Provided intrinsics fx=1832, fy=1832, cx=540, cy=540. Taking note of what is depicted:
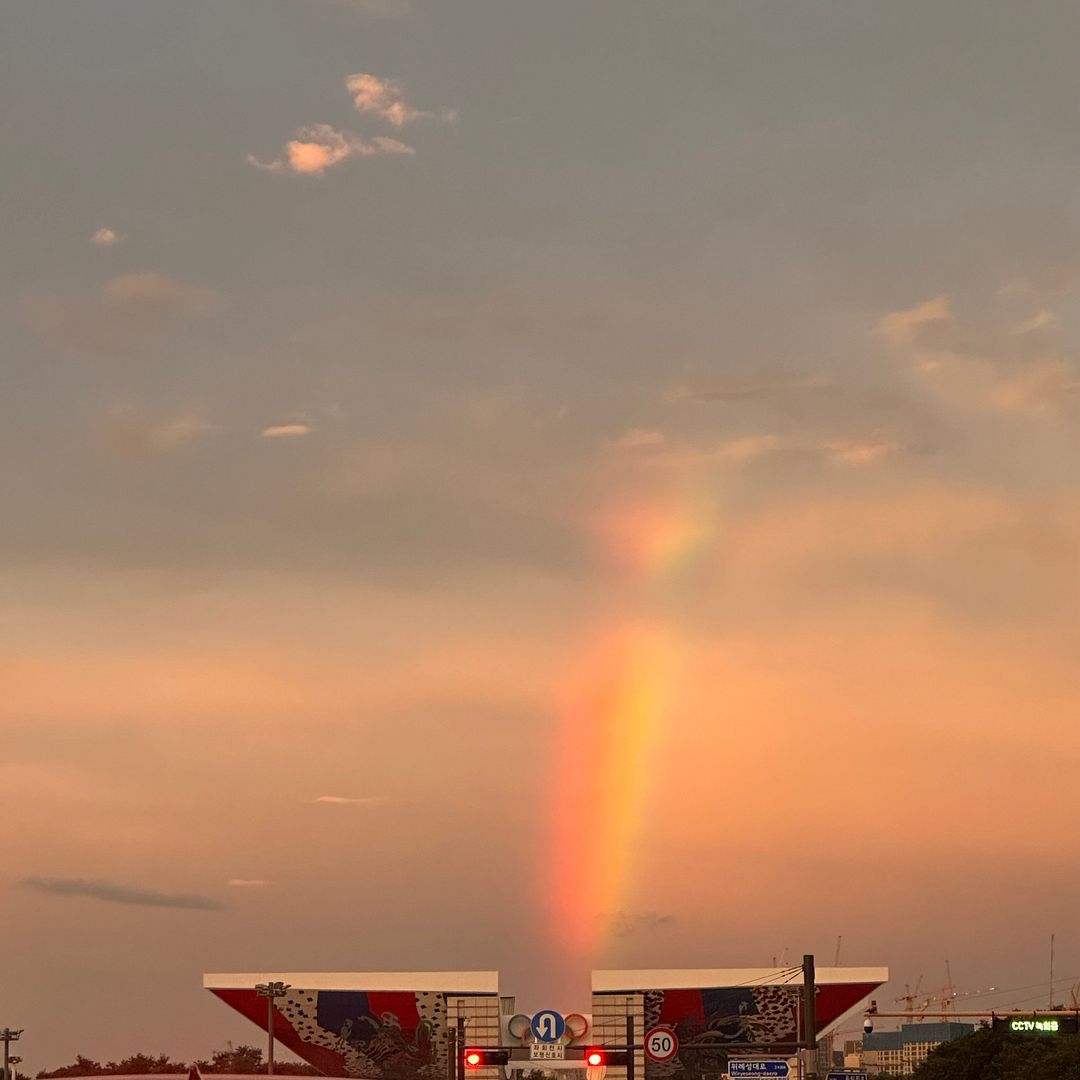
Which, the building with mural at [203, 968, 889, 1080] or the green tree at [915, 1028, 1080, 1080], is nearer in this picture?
the green tree at [915, 1028, 1080, 1080]

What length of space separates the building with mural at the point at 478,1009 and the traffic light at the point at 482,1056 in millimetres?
104201

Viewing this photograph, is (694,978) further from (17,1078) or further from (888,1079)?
(17,1078)

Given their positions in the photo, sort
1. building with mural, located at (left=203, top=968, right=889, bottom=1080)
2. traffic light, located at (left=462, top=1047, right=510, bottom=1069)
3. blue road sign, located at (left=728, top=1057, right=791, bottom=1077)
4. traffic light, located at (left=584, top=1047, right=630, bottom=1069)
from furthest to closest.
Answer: building with mural, located at (left=203, top=968, right=889, bottom=1080) < traffic light, located at (left=462, top=1047, right=510, bottom=1069) < traffic light, located at (left=584, top=1047, right=630, bottom=1069) < blue road sign, located at (left=728, top=1057, right=791, bottom=1077)

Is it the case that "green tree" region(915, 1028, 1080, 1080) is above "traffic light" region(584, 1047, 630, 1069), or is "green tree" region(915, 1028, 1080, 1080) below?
below

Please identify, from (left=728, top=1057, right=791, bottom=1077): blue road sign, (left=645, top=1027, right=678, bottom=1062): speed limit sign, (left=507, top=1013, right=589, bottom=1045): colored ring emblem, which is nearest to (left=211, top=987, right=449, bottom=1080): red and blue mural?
(left=507, top=1013, right=589, bottom=1045): colored ring emblem

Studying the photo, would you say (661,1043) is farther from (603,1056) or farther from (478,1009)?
(478,1009)

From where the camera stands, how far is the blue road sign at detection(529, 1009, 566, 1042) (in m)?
77.2

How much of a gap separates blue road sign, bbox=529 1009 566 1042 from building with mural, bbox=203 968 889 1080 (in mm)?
97341

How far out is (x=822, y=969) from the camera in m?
171

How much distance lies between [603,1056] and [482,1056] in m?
4.93

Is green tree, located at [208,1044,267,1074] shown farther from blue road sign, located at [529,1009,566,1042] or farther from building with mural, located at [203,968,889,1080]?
blue road sign, located at [529,1009,566,1042]

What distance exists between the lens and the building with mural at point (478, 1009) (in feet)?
577

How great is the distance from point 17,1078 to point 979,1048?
300 ft

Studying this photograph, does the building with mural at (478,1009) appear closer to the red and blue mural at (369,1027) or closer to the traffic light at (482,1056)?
the red and blue mural at (369,1027)
